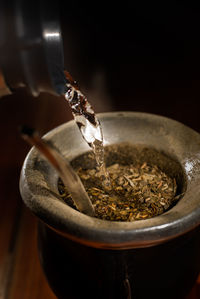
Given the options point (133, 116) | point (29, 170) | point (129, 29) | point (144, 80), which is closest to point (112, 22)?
point (129, 29)

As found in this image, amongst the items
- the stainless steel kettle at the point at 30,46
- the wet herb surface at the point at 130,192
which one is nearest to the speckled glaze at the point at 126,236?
the wet herb surface at the point at 130,192

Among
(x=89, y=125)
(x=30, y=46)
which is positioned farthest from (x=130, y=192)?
(x=30, y=46)

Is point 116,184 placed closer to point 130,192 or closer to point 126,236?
point 130,192

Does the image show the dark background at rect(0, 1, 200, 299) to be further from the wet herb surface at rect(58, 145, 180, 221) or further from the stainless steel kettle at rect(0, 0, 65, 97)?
the stainless steel kettle at rect(0, 0, 65, 97)

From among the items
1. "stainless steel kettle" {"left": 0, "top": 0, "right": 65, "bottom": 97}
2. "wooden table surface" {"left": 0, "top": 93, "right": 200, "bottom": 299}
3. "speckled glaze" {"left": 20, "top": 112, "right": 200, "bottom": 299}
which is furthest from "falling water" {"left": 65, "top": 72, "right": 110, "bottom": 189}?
"wooden table surface" {"left": 0, "top": 93, "right": 200, "bottom": 299}

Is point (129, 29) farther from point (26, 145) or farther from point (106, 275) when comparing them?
point (106, 275)

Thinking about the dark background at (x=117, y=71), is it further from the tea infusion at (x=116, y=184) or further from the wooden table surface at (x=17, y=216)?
the tea infusion at (x=116, y=184)

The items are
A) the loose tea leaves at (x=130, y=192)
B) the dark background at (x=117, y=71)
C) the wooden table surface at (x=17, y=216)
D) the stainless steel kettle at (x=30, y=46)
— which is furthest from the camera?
the dark background at (x=117, y=71)
